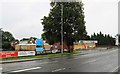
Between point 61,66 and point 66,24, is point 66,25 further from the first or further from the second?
point 61,66

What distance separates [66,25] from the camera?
182 ft

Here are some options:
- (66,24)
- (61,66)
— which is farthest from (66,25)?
(61,66)

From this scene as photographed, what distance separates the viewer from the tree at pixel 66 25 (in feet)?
183

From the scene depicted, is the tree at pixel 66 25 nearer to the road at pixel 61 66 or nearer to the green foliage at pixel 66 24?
the green foliage at pixel 66 24

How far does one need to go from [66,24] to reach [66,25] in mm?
223

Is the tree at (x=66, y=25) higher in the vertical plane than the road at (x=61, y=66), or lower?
higher

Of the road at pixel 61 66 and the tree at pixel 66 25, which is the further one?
the tree at pixel 66 25

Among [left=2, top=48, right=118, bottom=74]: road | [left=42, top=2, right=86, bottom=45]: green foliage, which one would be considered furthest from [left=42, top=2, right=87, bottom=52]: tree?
[left=2, top=48, right=118, bottom=74]: road

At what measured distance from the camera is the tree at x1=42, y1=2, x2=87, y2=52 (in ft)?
183

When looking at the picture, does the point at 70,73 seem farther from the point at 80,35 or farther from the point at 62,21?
the point at 80,35

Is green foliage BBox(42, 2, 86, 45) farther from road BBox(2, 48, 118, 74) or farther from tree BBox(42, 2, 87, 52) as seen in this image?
road BBox(2, 48, 118, 74)

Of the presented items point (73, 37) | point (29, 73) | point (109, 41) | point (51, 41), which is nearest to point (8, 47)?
point (51, 41)

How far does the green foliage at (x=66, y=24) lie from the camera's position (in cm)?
5572

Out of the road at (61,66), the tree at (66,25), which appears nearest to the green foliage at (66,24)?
the tree at (66,25)
